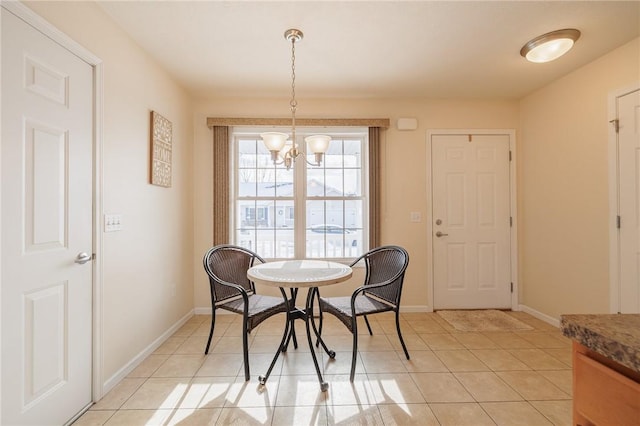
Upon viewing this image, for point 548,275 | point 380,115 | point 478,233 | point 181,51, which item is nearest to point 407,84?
point 380,115

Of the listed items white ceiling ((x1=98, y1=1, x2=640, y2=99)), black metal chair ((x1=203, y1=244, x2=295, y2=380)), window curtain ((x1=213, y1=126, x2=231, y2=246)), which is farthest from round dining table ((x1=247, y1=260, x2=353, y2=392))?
white ceiling ((x1=98, y1=1, x2=640, y2=99))

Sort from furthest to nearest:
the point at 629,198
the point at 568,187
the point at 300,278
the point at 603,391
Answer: the point at 568,187 → the point at 629,198 → the point at 300,278 → the point at 603,391

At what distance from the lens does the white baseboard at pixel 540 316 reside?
302 cm

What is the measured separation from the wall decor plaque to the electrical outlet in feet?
1.75

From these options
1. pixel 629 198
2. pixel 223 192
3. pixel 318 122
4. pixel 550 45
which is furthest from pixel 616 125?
pixel 223 192

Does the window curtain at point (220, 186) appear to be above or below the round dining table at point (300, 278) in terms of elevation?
above

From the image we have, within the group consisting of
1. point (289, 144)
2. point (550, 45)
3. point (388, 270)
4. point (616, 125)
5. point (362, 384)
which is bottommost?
point (362, 384)

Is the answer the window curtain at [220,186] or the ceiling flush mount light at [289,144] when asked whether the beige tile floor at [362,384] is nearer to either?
the window curtain at [220,186]

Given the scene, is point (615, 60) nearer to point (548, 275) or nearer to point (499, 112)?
point (499, 112)

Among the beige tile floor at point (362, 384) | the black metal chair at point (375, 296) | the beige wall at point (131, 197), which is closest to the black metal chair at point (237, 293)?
the beige tile floor at point (362, 384)

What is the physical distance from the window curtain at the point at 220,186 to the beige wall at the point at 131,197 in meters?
0.39

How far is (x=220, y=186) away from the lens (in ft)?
10.9

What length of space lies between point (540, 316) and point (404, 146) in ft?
7.97

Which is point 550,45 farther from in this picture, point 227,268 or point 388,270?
point 227,268
